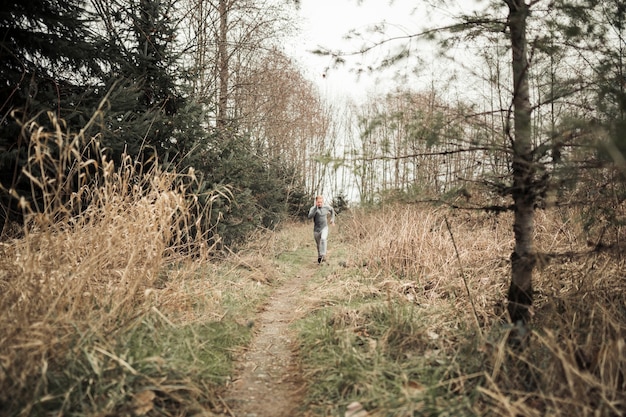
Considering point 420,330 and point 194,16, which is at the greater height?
point 194,16

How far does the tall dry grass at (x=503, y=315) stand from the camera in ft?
6.37

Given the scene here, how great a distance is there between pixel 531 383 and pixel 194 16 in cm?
1080

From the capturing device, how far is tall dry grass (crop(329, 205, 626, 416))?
1.94m

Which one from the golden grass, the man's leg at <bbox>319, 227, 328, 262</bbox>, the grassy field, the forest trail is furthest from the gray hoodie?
the golden grass

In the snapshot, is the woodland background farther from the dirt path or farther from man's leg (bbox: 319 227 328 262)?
man's leg (bbox: 319 227 328 262)

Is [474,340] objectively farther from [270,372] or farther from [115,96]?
[115,96]

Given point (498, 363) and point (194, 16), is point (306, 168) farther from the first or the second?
point (498, 363)

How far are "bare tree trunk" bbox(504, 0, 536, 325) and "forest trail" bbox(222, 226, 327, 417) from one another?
1.70m

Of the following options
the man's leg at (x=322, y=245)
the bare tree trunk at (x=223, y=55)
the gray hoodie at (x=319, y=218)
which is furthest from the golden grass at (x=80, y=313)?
the bare tree trunk at (x=223, y=55)

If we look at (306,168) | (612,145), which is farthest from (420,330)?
(306,168)

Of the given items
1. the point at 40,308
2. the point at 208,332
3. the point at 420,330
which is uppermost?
the point at 40,308

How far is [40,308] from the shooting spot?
93.2 inches

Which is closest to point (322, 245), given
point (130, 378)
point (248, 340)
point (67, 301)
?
point (248, 340)

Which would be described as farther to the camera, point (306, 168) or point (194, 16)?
point (306, 168)
